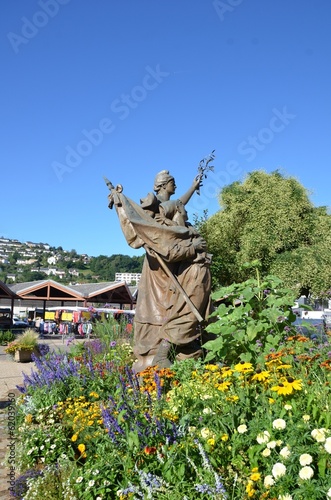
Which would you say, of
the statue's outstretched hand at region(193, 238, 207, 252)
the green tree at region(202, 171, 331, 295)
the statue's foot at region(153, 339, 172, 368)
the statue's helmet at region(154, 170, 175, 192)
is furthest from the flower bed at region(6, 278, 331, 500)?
the green tree at region(202, 171, 331, 295)

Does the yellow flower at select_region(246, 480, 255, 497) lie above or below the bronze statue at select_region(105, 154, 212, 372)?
below

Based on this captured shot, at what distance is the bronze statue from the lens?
242 inches

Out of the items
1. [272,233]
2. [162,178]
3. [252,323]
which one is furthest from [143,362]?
[272,233]

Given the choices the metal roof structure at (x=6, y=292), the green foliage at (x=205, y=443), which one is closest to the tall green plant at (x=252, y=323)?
the green foliage at (x=205, y=443)

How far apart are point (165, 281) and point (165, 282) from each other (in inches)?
0.5

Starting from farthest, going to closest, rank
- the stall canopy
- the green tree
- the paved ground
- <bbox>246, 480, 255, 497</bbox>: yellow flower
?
the stall canopy, the green tree, the paved ground, <bbox>246, 480, 255, 497</bbox>: yellow flower

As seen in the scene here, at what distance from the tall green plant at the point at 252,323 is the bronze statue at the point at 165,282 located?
3.95 feet

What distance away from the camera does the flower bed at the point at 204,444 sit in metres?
2.25

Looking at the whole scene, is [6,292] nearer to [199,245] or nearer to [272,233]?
[272,233]

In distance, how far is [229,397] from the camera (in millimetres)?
2855

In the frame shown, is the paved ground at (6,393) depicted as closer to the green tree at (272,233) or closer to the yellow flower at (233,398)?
the yellow flower at (233,398)

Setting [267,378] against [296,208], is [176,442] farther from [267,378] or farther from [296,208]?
[296,208]

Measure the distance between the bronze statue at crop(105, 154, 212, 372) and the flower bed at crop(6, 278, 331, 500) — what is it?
215cm

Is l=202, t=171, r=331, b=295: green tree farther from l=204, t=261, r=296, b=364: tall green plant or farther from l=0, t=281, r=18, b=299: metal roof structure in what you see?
l=204, t=261, r=296, b=364: tall green plant
